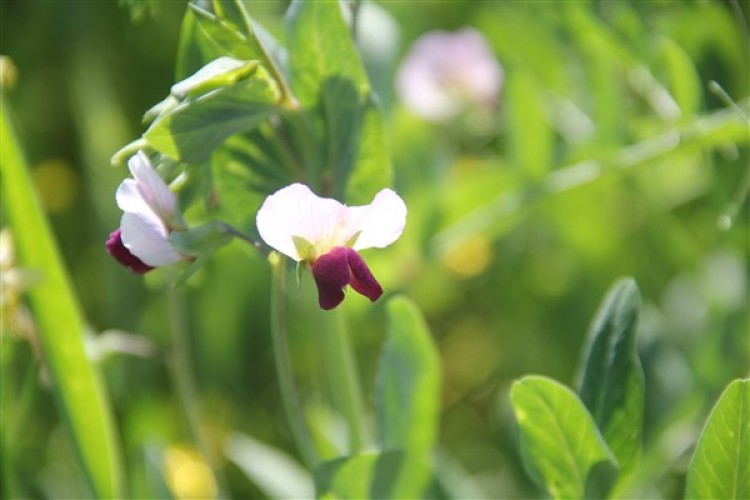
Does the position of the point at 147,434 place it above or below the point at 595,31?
below

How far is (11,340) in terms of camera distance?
88cm

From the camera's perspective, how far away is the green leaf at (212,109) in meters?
0.64

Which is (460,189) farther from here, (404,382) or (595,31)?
(404,382)

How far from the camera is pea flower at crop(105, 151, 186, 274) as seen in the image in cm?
62

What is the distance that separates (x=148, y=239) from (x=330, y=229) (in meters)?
0.10

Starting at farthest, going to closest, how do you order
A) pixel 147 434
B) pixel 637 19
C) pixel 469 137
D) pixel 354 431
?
pixel 469 137 < pixel 147 434 < pixel 637 19 < pixel 354 431

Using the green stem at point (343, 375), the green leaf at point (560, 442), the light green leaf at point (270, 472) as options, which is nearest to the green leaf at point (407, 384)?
the green stem at point (343, 375)

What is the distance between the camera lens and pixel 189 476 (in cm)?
129

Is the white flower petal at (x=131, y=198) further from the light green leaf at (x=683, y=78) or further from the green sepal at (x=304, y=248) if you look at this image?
the light green leaf at (x=683, y=78)

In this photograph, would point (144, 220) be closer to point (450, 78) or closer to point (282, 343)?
point (282, 343)

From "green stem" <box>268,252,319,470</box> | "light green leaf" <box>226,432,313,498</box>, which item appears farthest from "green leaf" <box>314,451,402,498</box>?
"light green leaf" <box>226,432,313,498</box>

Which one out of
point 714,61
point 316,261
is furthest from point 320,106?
point 714,61

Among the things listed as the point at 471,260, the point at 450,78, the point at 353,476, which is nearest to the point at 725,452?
the point at 353,476

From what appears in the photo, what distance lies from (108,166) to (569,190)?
707mm
